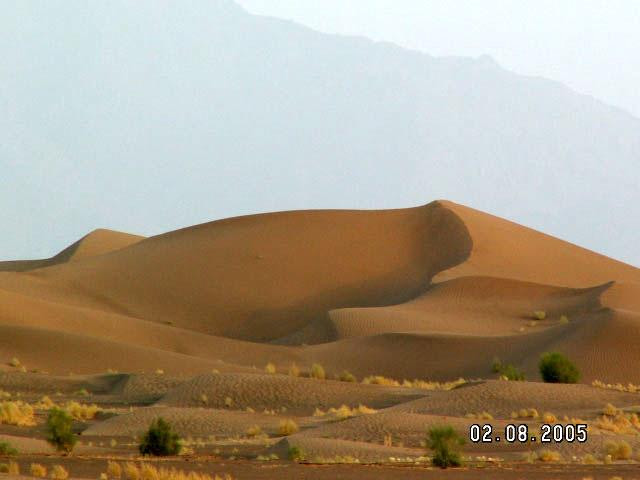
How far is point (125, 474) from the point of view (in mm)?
16750

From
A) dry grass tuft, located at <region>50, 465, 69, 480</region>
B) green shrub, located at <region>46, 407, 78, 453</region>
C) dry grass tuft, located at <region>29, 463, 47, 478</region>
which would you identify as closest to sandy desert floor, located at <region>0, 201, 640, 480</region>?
green shrub, located at <region>46, 407, 78, 453</region>

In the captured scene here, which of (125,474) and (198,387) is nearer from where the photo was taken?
(125,474)

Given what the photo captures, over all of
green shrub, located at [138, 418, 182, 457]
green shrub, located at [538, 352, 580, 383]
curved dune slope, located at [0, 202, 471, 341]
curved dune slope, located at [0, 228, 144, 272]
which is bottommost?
green shrub, located at [138, 418, 182, 457]

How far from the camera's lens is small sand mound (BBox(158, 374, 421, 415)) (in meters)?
32.6

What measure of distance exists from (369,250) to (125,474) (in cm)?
4855

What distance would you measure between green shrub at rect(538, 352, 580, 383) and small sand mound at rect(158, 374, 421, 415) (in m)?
4.14

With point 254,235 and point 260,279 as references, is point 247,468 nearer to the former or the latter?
point 260,279

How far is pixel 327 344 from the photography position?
156 feet

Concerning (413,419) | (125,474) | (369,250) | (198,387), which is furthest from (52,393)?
(369,250)

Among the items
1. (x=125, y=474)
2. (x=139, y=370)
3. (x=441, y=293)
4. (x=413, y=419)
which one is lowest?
(x=125, y=474)

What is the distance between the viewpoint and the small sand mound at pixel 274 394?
3256cm

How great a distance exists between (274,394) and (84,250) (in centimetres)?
→ 5182

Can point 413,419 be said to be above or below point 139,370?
below

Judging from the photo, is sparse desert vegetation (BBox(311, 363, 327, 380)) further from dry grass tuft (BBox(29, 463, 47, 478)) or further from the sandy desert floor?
dry grass tuft (BBox(29, 463, 47, 478))
